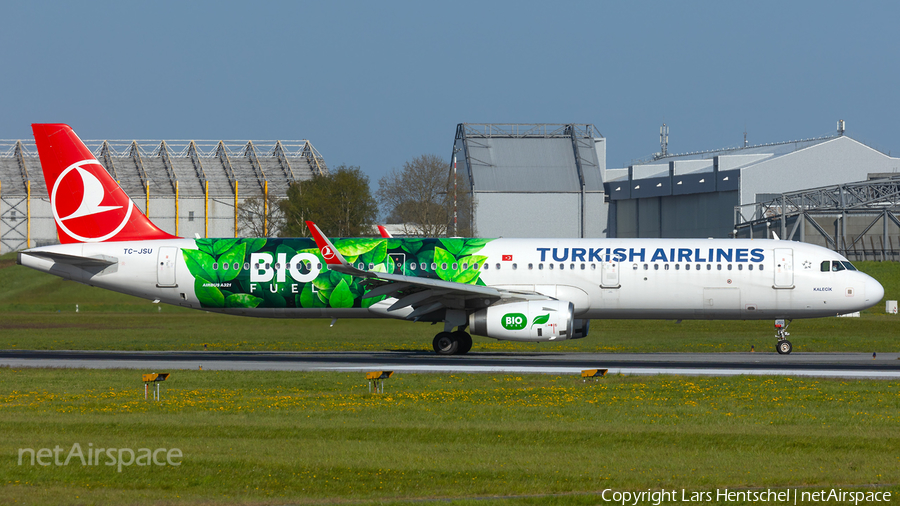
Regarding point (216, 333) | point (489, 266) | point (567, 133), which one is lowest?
point (216, 333)

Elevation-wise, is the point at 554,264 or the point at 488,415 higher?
the point at 554,264

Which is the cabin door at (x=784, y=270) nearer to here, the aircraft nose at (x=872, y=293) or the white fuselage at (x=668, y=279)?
the white fuselage at (x=668, y=279)

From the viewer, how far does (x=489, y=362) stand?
27.2 m

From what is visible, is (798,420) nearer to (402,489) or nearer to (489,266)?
(402,489)

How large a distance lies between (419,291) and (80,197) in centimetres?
1230

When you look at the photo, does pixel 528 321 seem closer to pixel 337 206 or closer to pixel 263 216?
pixel 337 206

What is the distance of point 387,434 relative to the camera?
1448cm

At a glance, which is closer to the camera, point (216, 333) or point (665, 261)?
point (665, 261)

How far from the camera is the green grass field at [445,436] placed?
1082cm

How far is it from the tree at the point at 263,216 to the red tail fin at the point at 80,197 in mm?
46465

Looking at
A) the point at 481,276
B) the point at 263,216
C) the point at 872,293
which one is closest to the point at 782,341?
the point at 872,293

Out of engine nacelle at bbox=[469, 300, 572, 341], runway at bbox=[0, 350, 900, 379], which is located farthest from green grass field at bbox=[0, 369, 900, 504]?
engine nacelle at bbox=[469, 300, 572, 341]

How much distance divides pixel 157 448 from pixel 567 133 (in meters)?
85.2

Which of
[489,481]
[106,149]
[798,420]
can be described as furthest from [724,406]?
[106,149]
